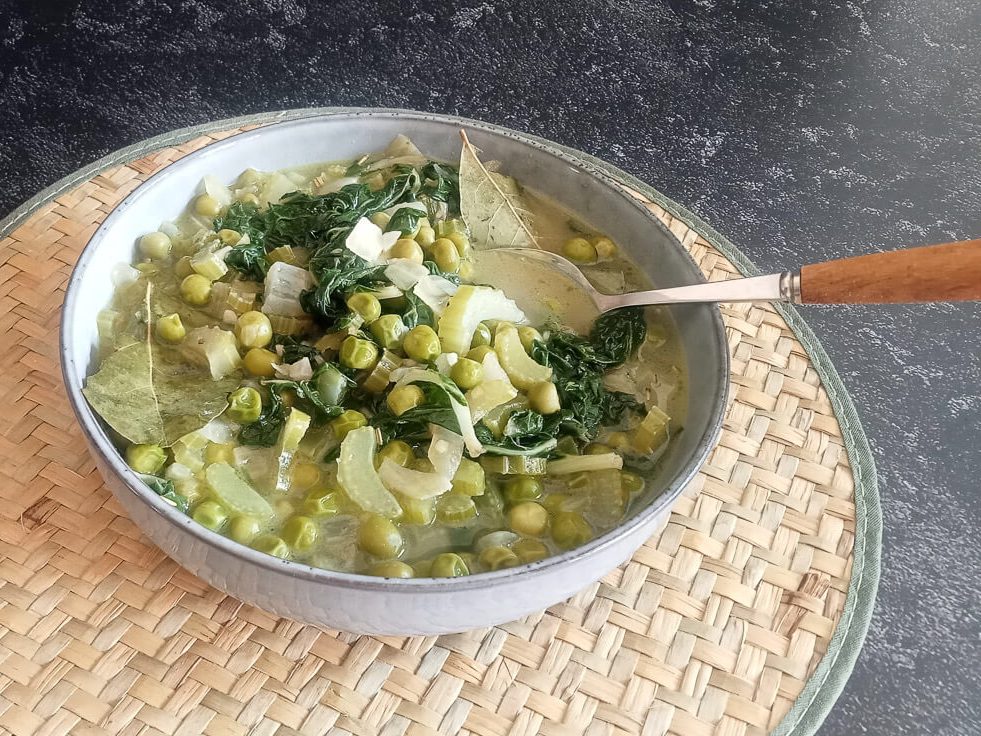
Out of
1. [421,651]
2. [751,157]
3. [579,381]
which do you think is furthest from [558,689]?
[751,157]

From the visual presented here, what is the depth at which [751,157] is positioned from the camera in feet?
16.0

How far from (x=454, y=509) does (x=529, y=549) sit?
0.24m

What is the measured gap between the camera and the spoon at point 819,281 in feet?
7.25

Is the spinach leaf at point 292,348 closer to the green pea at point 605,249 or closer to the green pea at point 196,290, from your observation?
the green pea at point 196,290

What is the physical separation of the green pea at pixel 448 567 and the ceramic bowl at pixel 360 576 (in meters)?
0.16

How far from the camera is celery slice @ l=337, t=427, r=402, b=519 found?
2.58 meters

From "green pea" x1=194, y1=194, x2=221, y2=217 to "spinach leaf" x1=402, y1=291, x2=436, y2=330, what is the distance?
823 millimetres

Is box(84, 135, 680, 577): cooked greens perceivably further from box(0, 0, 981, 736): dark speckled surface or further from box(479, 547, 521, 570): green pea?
box(0, 0, 981, 736): dark speckled surface

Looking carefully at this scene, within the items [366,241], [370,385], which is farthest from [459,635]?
[366,241]

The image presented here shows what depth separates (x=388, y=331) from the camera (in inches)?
115

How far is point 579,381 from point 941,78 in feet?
13.3

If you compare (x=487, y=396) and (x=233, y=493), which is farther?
(x=487, y=396)

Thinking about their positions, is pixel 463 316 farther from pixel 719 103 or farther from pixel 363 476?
pixel 719 103

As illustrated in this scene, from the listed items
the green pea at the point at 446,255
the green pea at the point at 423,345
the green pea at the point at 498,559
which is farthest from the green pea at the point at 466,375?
the green pea at the point at 446,255
